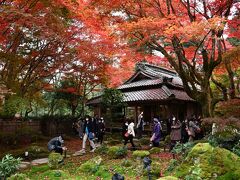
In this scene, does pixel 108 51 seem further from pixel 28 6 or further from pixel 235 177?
pixel 235 177

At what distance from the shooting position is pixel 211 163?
677cm

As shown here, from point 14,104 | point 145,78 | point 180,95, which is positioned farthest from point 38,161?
point 145,78

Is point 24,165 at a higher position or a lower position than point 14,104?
lower

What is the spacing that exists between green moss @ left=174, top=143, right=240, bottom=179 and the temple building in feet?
43.6

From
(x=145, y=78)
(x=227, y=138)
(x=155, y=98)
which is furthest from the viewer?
(x=145, y=78)

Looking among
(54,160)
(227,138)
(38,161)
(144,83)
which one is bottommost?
→ (38,161)

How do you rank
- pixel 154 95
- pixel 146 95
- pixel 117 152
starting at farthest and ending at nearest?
pixel 146 95, pixel 154 95, pixel 117 152

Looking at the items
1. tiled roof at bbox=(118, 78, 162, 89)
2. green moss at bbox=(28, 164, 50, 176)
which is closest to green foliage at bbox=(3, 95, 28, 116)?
green moss at bbox=(28, 164, 50, 176)

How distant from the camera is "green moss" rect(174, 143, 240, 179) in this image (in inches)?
259

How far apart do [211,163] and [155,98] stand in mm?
14460

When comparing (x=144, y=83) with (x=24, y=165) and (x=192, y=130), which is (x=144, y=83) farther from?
(x=24, y=165)

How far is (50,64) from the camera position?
65.8 feet

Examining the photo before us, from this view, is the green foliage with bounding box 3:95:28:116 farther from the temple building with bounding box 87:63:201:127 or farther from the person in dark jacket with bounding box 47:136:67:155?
the temple building with bounding box 87:63:201:127

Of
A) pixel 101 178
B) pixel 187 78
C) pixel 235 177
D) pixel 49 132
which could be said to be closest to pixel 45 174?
pixel 101 178
